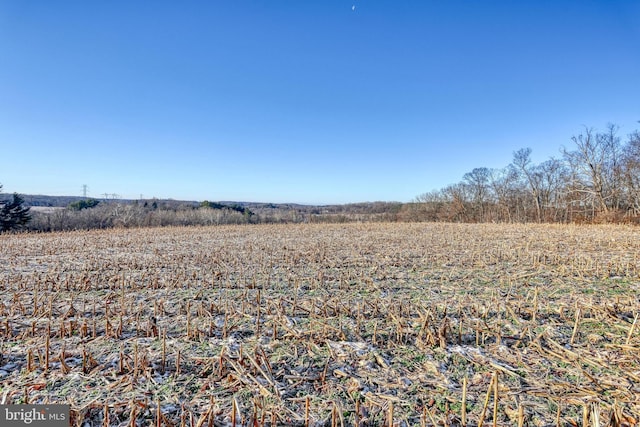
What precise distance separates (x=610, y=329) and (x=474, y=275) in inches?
136

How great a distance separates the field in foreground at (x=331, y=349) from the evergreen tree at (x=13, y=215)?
36972 mm

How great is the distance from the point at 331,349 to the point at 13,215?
46360mm

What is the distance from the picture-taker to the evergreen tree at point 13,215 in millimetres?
31672

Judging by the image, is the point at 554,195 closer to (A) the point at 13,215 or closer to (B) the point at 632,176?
(B) the point at 632,176

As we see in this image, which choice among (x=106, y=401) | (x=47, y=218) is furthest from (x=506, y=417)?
(x=47, y=218)

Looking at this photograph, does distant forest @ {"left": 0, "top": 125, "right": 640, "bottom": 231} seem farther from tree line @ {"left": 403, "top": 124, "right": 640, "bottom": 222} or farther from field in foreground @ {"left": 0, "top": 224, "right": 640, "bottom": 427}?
field in foreground @ {"left": 0, "top": 224, "right": 640, "bottom": 427}

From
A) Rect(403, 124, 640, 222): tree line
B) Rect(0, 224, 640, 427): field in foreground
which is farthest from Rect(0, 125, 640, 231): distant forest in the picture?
Rect(0, 224, 640, 427): field in foreground

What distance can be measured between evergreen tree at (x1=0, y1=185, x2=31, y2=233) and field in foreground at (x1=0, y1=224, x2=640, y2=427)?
36972 mm

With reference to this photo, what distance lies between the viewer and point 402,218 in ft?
164

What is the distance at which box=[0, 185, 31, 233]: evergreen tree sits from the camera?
31.7 m

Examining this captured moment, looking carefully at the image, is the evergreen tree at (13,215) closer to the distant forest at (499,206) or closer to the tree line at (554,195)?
the distant forest at (499,206)

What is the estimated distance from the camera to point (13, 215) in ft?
107

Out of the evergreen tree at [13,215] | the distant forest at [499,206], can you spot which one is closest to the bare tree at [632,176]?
the distant forest at [499,206]

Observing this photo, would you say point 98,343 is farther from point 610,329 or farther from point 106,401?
point 610,329
